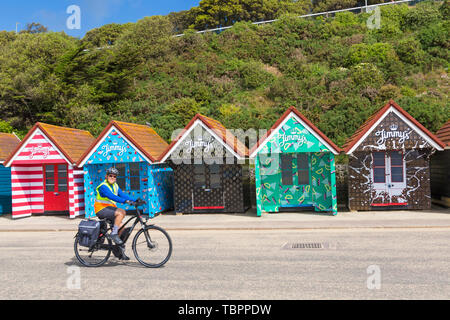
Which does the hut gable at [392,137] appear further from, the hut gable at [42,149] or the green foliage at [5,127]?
the green foliage at [5,127]

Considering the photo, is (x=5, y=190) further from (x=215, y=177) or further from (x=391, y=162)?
(x=391, y=162)

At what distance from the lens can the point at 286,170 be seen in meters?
18.0

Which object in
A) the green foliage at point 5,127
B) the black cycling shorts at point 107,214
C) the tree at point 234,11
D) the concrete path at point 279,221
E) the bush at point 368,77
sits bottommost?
the concrete path at point 279,221

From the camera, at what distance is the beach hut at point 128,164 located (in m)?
Result: 17.8

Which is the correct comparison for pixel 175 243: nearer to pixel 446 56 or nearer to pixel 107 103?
pixel 107 103

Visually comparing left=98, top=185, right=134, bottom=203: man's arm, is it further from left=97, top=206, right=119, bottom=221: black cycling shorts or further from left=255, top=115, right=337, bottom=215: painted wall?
left=255, top=115, right=337, bottom=215: painted wall

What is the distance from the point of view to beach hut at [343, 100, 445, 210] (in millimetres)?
16734

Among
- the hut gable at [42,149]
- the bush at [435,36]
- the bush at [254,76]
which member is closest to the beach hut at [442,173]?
the hut gable at [42,149]

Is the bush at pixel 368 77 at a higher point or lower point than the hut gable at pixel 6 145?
higher

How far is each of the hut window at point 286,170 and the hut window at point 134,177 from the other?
6331mm

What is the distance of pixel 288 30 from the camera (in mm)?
51531

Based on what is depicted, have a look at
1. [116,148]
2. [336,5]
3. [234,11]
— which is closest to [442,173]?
[116,148]

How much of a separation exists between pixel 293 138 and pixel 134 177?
23.5 ft

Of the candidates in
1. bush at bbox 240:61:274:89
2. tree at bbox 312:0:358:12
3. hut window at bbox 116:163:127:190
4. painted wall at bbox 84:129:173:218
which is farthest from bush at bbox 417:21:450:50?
hut window at bbox 116:163:127:190
